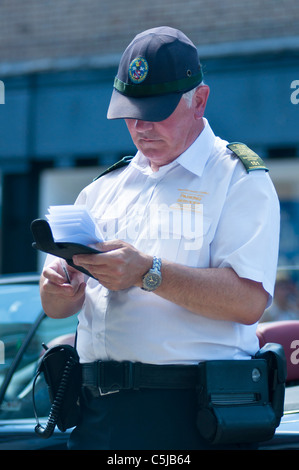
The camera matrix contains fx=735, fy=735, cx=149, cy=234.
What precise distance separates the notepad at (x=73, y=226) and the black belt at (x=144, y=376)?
1.01 ft

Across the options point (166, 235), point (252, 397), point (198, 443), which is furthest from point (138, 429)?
point (166, 235)

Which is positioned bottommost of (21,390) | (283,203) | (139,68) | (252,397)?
(283,203)

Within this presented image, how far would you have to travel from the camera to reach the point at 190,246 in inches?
67.5

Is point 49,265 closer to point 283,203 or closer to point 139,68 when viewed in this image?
point 139,68

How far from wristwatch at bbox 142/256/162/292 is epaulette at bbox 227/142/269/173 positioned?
12.7 inches

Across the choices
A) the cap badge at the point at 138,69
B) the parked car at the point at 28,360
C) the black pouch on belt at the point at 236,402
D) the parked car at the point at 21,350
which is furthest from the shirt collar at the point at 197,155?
the parked car at the point at 21,350

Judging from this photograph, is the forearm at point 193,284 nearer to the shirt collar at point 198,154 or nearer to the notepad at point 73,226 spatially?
the notepad at point 73,226

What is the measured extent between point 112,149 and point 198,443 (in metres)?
5.94

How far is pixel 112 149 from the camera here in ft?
24.5

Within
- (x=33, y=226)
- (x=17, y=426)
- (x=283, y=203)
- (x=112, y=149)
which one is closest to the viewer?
(x=33, y=226)

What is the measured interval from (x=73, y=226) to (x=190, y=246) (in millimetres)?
279

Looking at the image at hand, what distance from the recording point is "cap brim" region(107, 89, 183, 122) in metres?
1.74

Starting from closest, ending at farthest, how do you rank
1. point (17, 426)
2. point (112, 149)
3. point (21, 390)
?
point (17, 426)
point (21, 390)
point (112, 149)
